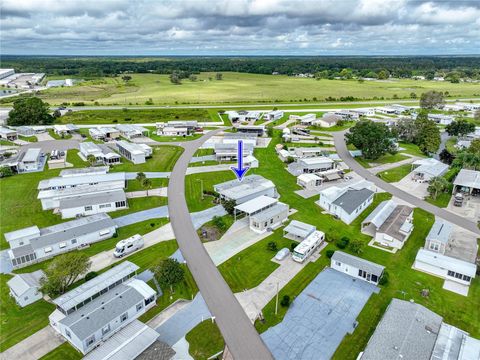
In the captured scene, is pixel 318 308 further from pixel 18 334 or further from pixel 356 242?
pixel 18 334

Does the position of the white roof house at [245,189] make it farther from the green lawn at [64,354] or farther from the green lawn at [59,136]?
the green lawn at [59,136]

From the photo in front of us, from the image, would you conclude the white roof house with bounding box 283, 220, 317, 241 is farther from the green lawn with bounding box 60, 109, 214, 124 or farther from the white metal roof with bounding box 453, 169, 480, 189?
the green lawn with bounding box 60, 109, 214, 124

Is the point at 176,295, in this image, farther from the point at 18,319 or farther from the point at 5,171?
the point at 5,171

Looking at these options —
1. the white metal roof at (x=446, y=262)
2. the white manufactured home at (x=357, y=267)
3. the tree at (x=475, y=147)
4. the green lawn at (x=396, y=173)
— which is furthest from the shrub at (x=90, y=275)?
the tree at (x=475, y=147)

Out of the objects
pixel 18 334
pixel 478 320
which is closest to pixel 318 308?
pixel 478 320

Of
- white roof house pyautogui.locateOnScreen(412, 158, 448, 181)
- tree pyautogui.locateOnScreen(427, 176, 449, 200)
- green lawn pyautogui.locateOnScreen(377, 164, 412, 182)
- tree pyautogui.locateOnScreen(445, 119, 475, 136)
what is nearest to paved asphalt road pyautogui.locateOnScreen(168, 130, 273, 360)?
tree pyautogui.locateOnScreen(427, 176, 449, 200)

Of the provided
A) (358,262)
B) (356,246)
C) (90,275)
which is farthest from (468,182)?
(90,275)
